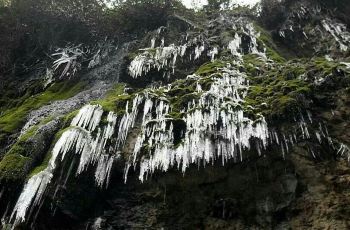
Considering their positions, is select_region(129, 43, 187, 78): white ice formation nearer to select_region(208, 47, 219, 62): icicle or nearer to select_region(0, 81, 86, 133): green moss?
select_region(208, 47, 219, 62): icicle

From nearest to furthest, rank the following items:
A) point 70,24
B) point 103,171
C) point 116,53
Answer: point 103,171 → point 116,53 → point 70,24

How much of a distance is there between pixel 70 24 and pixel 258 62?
10200mm

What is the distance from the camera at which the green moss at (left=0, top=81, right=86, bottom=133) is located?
13.5m

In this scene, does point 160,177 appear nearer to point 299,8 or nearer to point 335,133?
point 335,133

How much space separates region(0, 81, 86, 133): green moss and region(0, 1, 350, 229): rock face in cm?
128

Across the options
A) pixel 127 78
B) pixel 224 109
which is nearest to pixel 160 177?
pixel 224 109

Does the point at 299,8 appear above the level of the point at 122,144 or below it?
above

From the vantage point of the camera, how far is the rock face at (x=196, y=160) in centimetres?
1027

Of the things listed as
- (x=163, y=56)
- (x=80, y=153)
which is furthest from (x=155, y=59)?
(x=80, y=153)

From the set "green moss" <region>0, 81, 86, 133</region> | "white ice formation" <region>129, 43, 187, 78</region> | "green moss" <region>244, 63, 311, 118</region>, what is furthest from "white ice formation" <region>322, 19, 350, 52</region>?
"green moss" <region>0, 81, 86, 133</region>

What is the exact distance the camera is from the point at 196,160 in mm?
10648

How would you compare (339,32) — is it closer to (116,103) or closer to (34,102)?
(116,103)

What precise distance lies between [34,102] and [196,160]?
25.1ft

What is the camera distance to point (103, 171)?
35.2 feet
